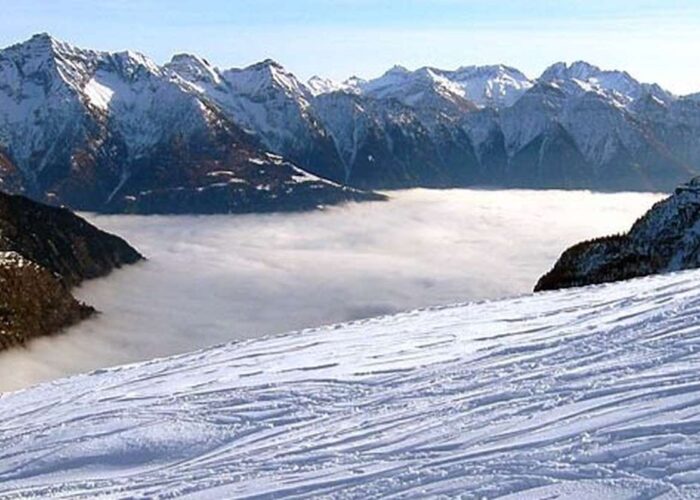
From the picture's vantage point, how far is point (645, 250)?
195 ft

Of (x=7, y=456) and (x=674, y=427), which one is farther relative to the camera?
(x=7, y=456)

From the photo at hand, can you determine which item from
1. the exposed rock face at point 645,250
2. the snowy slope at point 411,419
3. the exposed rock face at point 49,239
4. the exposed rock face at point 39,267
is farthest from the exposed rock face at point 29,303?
the snowy slope at point 411,419

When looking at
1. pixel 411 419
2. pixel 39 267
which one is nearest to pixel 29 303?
pixel 39 267

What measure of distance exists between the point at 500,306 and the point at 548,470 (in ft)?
56.4

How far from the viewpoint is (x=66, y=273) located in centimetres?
18288

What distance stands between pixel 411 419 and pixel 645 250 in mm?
47628

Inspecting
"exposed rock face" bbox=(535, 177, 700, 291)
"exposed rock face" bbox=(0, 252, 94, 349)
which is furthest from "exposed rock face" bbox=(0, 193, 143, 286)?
"exposed rock face" bbox=(535, 177, 700, 291)

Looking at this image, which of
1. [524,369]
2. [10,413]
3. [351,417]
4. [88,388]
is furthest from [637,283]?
[10,413]

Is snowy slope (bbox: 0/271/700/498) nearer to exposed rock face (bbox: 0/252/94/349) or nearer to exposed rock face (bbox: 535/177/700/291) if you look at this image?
exposed rock face (bbox: 535/177/700/291)

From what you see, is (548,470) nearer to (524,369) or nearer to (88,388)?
(524,369)

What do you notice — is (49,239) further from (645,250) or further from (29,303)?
(645,250)

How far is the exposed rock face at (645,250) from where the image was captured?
54.7 meters

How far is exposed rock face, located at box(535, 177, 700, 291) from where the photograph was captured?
179ft

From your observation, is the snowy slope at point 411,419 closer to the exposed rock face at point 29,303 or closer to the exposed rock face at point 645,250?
the exposed rock face at point 645,250
